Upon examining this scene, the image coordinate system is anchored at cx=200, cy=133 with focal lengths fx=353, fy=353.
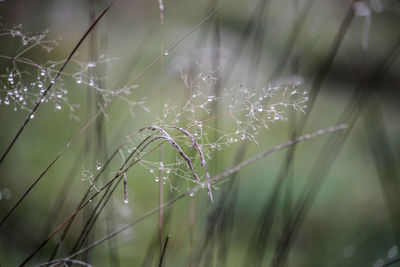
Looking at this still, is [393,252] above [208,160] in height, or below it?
below

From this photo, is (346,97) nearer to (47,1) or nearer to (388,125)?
(388,125)

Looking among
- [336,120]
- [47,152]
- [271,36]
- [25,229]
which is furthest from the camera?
[271,36]

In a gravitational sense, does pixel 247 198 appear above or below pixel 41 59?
below

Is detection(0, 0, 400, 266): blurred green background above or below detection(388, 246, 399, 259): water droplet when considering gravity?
above

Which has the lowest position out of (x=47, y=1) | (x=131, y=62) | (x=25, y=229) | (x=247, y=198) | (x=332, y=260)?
(x=332, y=260)

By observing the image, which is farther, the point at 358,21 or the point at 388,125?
the point at 358,21

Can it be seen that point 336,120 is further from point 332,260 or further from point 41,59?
point 41,59

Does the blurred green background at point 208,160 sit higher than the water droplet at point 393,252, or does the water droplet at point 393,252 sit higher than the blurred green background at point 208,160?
the blurred green background at point 208,160

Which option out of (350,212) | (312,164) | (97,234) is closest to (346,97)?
(312,164)

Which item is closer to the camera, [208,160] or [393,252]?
[393,252]

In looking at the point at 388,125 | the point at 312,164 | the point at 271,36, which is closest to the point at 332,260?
the point at 312,164

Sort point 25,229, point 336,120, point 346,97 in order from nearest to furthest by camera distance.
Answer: point 25,229
point 336,120
point 346,97
